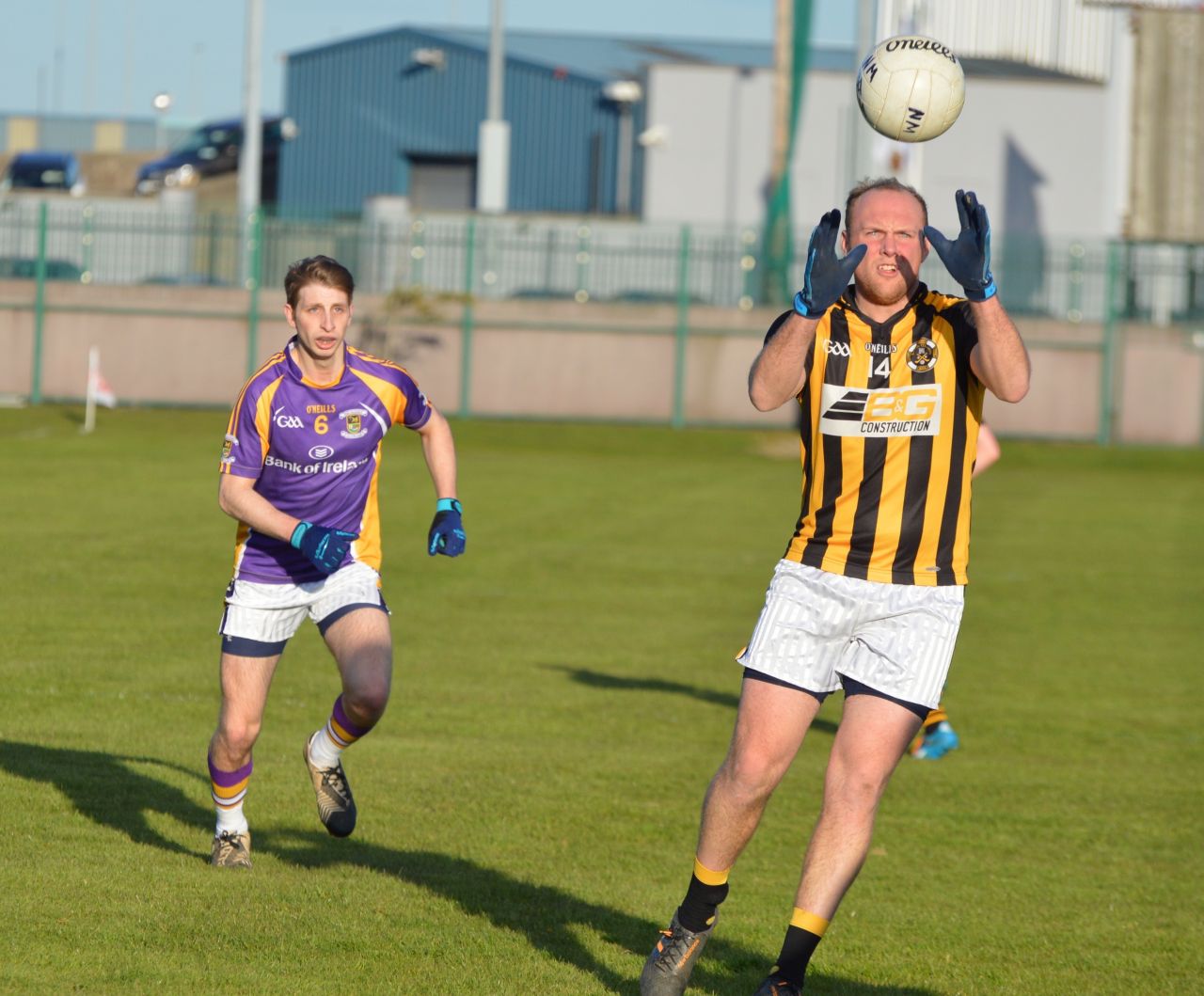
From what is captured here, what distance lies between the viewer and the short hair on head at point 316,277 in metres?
6.73

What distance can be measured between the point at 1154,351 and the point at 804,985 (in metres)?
31.2

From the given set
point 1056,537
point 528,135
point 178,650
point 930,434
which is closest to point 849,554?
point 930,434

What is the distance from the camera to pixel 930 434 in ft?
18.0

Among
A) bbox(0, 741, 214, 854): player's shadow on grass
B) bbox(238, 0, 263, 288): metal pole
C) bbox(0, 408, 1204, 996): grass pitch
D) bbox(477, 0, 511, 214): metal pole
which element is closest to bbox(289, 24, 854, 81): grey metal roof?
bbox(477, 0, 511, 214): metal pole

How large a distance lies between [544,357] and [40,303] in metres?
9.22

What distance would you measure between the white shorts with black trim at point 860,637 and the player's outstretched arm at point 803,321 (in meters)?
0.57

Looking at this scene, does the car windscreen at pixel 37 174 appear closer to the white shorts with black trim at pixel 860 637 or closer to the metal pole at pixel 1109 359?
the metal pole at pixel 1109 359

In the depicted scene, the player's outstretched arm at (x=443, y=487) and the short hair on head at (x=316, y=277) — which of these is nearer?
the short hair on head at (x=316, y=277)

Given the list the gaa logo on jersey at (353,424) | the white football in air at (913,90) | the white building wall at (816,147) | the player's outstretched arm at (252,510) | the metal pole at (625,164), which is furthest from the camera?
the metal pole at (625,164)

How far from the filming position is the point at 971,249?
16.9 feet

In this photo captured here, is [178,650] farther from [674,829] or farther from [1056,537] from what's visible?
[1056,537]

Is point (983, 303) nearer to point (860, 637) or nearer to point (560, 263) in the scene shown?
point (860, 637)

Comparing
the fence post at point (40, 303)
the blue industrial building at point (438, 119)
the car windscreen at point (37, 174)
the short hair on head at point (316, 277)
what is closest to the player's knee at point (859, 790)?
the short hair on head at point (316, 277)

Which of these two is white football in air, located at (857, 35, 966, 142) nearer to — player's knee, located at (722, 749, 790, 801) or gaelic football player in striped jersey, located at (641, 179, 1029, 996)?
gaelic football player in striped jersey, located at (641, 179, 1029, 996)
